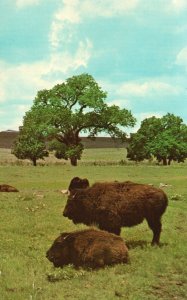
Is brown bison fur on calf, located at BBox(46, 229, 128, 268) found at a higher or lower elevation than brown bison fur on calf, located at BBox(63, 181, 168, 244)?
lower

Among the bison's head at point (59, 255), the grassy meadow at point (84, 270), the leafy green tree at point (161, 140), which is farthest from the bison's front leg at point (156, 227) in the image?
the leafy green tree at point (161, 140)

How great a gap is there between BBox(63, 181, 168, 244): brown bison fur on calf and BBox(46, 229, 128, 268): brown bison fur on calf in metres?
1.81

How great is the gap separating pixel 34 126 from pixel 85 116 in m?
7.37

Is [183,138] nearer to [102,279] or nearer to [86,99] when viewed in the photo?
[86,99]

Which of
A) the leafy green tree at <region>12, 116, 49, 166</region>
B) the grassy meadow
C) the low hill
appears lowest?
the grassy meadow

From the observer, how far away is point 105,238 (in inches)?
451

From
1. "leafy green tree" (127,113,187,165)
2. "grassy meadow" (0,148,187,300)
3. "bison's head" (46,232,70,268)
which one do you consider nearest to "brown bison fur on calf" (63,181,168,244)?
"grassy meadow" (0,148,187,300)

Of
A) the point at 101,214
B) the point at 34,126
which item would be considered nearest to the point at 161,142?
the point at 34,126

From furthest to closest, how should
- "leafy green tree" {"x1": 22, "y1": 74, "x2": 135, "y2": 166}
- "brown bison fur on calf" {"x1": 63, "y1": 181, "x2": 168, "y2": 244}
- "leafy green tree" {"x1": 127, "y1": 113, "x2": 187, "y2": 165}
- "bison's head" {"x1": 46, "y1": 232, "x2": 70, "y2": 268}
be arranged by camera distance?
"leafy green tree" {"x1": 127, "y1": 113, "x2": 187, "y2": 165}, "leafy green tree" {"x1": 22, "y1": 74, "x2": 135, "y2": 166}, "brown bison fur on calf" {"x1": 63, "y1": 181, "x2": 168, "y2": 244}, "bison's head" {"x1": 46, "y1": 232, "x2": 70, "y2": 268}

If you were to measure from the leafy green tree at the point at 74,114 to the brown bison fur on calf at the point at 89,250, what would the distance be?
57059 millimetres

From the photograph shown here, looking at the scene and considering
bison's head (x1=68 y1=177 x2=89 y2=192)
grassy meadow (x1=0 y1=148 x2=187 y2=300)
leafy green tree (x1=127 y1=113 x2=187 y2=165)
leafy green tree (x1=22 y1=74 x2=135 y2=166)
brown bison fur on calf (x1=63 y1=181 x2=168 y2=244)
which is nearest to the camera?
grassy meadow (x1=0 y1=148 x2=187 y2=300)

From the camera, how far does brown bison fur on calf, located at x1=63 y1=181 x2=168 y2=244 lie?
44.7 feet

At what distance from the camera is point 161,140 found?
85.2m

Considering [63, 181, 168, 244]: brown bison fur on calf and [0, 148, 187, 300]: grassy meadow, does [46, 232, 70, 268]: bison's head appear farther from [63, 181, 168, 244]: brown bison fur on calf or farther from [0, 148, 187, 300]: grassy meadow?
[63, 181, 168, 244]: brown bison fur on calf
